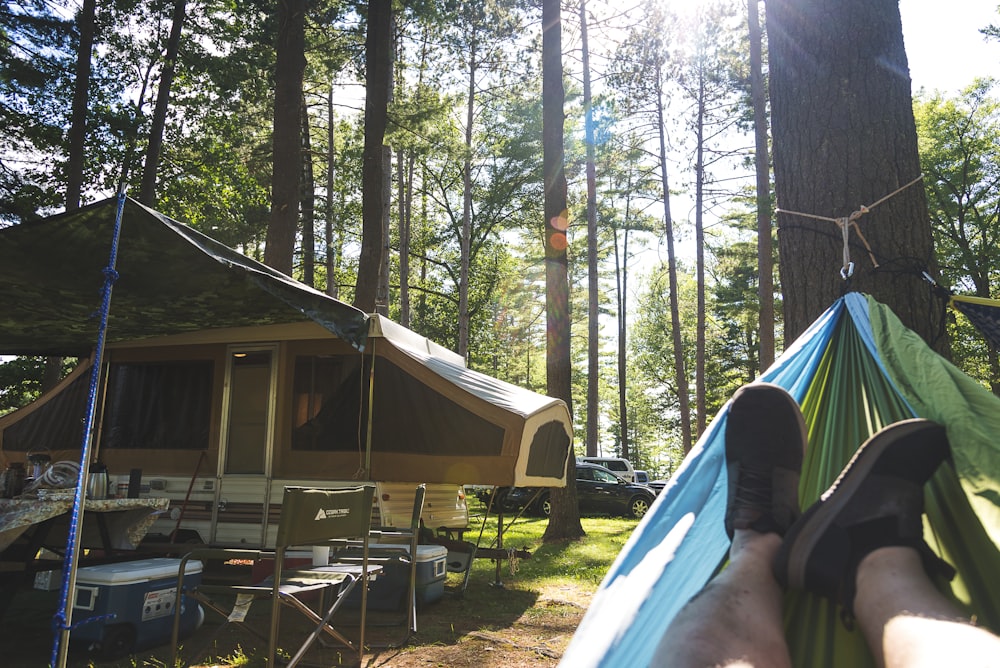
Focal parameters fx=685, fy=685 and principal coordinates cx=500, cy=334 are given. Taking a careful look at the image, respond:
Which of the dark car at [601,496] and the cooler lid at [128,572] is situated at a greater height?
the cooler lid at [128,572]

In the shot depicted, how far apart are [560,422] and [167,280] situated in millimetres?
3631

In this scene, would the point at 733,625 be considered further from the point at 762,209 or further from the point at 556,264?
the point at 762,209

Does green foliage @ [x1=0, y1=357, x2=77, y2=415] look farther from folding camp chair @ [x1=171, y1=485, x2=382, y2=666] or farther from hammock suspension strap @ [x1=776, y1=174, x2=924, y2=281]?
hammock suspension strap @ [x1=776, y1=174, x2=924, y2=281]

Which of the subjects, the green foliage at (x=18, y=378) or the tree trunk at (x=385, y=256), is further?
the green foliage at (x=18, y=378)

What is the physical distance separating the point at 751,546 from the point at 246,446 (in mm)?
5405

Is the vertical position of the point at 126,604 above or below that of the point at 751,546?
below

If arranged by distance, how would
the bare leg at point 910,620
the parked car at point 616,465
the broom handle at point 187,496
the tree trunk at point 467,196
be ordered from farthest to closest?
the tree trunk at point 467,196 → the parked car at point 616,465 → the broom handle at point 187,496 → the bare leg at point 910,620

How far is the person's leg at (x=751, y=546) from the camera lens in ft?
3.93

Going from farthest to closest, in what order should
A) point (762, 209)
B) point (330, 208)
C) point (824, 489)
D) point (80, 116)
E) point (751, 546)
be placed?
1. point (330, 208)
2. point (762, 209)
3. point (80, 116)
4. point (824, 489)
5. point (751, 546)

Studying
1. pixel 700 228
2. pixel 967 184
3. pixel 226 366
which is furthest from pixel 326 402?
pixel 967 184

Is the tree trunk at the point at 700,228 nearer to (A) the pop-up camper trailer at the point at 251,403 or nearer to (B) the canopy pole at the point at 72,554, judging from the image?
(A) the pop-up camper trailer at the point at 251,403

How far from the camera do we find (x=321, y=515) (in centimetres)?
309

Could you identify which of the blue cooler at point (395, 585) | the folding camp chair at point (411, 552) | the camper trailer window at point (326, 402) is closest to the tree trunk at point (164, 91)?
the camper trailer window at point (326, 402)

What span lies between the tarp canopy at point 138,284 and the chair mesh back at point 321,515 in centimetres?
145
